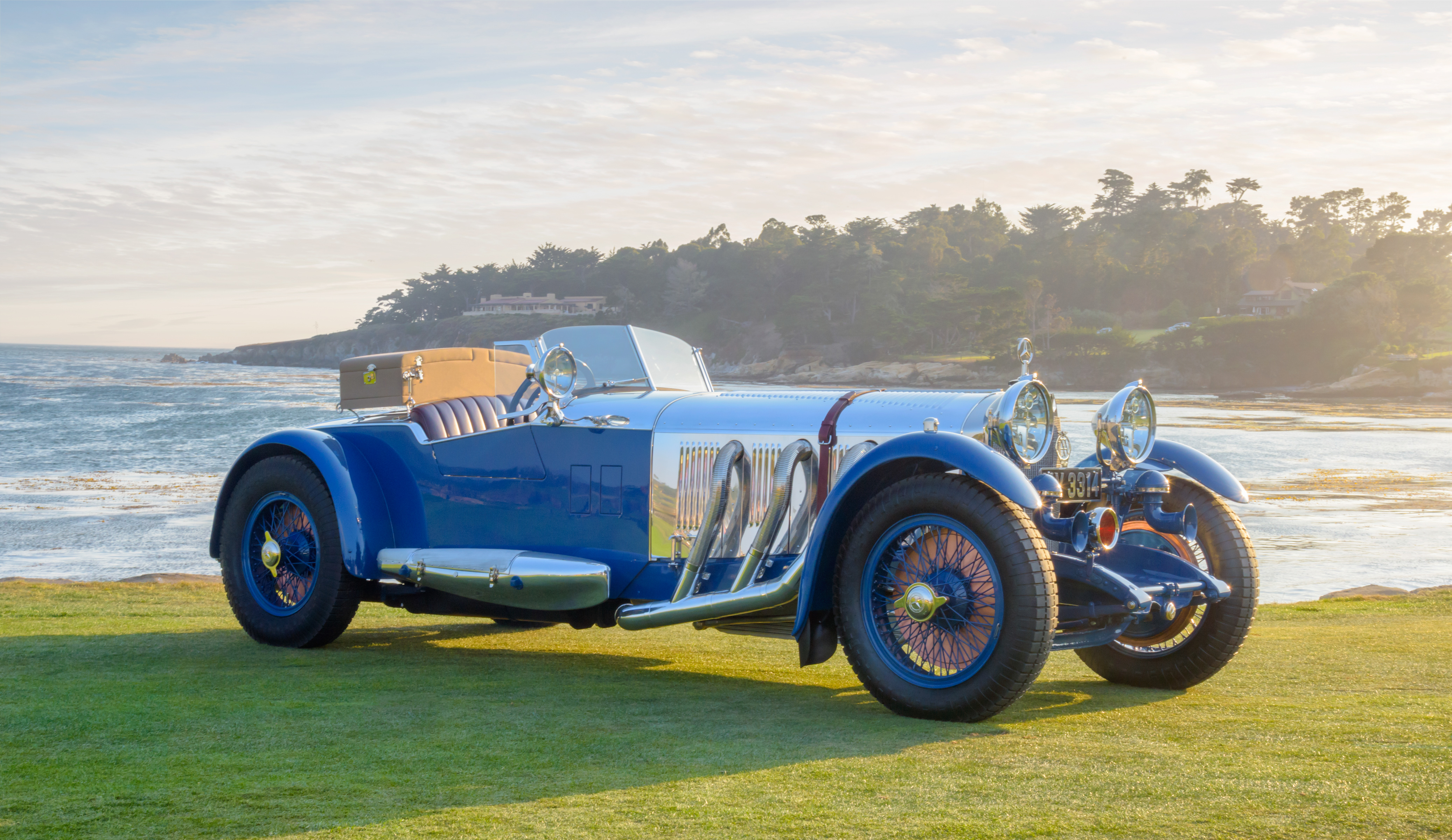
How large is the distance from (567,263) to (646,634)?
453 feet

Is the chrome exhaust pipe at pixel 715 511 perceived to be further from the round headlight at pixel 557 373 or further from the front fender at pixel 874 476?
the round headlight at pixel 557 373

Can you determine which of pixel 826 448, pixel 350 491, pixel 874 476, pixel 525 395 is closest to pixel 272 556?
pixel 350 491

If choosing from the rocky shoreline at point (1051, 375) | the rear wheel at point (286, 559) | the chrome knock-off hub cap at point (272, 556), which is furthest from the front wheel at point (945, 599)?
the rocky shoreline at point (1051, 375)

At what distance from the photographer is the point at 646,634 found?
786cm

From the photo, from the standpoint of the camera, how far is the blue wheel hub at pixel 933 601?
15.7 feet

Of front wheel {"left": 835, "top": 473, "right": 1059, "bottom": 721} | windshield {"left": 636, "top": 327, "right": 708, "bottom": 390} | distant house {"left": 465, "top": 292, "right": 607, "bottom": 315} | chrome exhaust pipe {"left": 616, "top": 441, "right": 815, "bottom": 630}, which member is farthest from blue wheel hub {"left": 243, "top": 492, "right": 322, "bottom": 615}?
distant house {"left": 465, "top": 292, "right": 607, "bottom": 315}

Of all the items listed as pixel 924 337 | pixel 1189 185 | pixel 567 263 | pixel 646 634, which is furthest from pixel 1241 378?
pixel 646 634

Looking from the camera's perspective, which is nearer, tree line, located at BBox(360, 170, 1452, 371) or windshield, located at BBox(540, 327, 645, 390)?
windshield, located at BBox(540, 327, 645, 390)

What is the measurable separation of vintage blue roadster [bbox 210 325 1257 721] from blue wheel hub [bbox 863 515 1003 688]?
0.03ft

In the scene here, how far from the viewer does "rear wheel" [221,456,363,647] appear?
22.5ft

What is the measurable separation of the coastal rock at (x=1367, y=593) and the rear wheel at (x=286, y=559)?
8750 mm

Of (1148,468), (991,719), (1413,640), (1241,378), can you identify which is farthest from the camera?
(1241,378)

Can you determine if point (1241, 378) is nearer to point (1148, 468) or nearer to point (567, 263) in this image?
point (567, 263)

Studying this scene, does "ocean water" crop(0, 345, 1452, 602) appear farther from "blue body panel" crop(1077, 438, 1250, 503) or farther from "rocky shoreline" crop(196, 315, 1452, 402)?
"rocky shoreline" crop(196, 315, 1452, 402)
